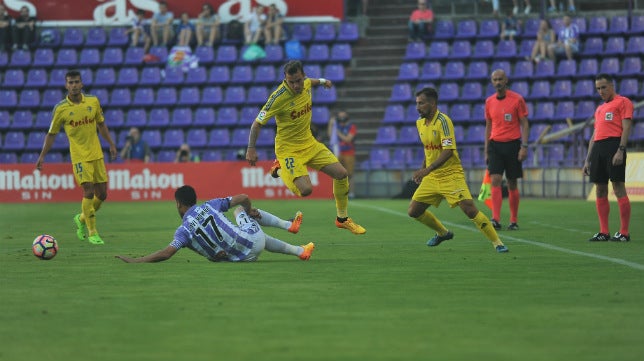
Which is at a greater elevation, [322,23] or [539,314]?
[322,23]

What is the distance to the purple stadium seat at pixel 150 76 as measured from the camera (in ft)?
109

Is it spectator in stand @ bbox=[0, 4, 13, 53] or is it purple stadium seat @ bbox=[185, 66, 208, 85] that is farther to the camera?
spectator in stand @ bbox=[0, 4, 13, 53]

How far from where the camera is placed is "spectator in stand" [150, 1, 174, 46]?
111 feet

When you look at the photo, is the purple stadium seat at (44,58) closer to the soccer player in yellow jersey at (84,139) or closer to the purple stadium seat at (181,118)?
the purple stadium seat at (181,118)

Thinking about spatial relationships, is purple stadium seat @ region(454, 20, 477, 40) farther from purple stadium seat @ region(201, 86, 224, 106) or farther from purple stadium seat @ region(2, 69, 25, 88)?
purple stadium seat @ region(2, 69, 25, 88)

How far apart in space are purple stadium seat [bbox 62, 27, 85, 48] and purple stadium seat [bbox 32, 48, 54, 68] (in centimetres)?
51

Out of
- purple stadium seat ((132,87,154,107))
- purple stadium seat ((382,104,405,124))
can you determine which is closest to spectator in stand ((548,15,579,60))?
purple stadium seat ((382,104,405,124))

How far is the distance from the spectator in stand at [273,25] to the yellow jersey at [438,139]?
20677mm

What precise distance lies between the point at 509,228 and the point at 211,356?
36.1ft

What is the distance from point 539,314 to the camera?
779 cm

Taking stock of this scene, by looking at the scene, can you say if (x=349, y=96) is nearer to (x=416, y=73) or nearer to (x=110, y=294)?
(x=416, y=73)

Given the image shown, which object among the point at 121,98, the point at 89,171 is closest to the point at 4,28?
the point at 121,98

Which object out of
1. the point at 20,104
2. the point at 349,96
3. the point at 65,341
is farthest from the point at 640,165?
the point at 65,341

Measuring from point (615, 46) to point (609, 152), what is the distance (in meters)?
18.3
